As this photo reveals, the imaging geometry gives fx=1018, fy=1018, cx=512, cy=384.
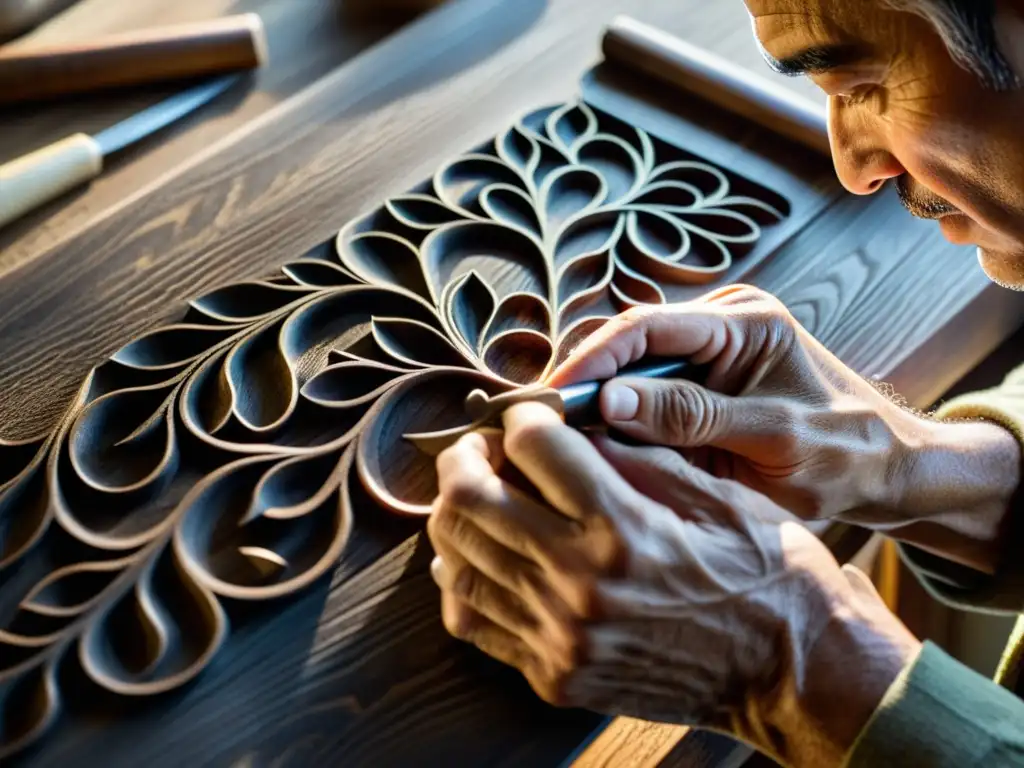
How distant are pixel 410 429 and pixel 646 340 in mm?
218

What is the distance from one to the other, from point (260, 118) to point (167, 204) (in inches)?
6.9

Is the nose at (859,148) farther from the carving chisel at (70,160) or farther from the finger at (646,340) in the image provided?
the carving chisel at (70,160)

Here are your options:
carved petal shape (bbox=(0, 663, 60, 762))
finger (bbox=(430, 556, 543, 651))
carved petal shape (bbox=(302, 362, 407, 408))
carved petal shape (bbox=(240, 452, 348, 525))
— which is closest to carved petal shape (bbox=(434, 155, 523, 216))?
carved petal shape (bbox=(302, 362, 407, 408))

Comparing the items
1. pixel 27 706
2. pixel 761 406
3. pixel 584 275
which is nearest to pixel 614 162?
pixel 584 275

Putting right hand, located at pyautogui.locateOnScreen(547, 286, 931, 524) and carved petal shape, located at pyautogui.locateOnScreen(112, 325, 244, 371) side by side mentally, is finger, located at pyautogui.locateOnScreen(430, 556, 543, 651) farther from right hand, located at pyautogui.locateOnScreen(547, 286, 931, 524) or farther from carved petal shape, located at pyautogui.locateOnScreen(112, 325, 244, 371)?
carved petal shape, located at pyautogui.locateOnScreen(112, 325, 244, 371)

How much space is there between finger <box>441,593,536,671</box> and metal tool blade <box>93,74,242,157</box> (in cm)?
76

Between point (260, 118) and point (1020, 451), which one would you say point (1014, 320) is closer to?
point (1020, 451)

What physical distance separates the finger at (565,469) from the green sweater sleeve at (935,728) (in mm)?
246

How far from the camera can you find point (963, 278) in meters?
1.06

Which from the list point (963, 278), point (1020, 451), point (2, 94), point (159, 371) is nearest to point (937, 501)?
point (1020, 451)

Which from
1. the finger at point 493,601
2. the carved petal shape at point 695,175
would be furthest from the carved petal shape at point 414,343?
the carved petal shape at point 695,175

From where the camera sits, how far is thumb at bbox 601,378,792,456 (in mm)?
770

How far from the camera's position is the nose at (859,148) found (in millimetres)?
784

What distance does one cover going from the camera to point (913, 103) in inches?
27.6
